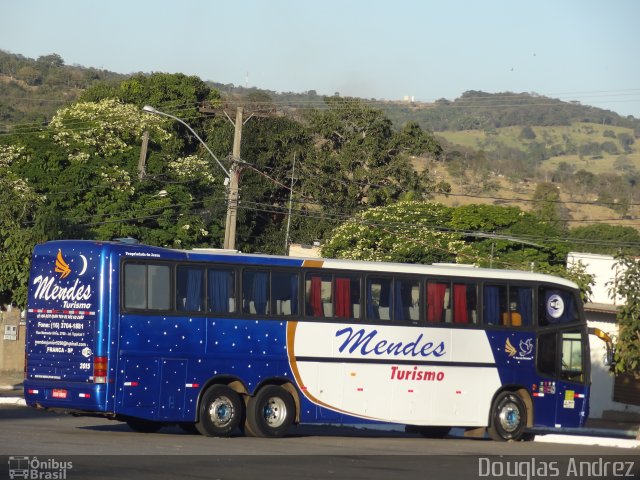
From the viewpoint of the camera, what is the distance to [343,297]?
2281 cm

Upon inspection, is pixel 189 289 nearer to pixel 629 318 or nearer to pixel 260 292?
pixel 260 292

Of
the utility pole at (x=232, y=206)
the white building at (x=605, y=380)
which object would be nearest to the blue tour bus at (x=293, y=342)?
the utility pole at (x=232, y=206)

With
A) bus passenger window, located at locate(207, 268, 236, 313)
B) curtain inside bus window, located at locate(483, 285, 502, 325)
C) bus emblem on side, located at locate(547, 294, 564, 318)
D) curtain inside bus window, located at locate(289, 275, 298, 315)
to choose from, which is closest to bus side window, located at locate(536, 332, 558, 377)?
bus emblem on side, located at locate(547, 294, 564, 318)

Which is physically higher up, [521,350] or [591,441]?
[521,350]

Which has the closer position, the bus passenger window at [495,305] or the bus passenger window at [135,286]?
the bus passenger window at [135,286]

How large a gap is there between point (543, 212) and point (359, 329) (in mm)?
84204

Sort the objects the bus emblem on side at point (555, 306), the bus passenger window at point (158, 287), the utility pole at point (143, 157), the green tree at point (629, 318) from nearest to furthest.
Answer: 1. the bus passenger window at point (158, 287)
2. the bus emblem on side at point (555, 306)
3. the green tree at point (629, 318)
4. the utility pole at point (143, 157)

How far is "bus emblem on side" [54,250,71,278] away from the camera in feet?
67.9

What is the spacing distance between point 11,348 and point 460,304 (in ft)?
90.9

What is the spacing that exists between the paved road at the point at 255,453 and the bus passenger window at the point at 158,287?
7.67ft

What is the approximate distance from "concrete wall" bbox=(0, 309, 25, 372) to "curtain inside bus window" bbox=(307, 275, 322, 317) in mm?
26953

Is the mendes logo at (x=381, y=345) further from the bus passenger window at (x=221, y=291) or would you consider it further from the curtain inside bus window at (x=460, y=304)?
the bus passenger window at (x=221, y=291)

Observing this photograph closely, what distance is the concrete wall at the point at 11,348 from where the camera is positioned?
46.6 m

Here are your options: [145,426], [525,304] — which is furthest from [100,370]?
[525,304]
